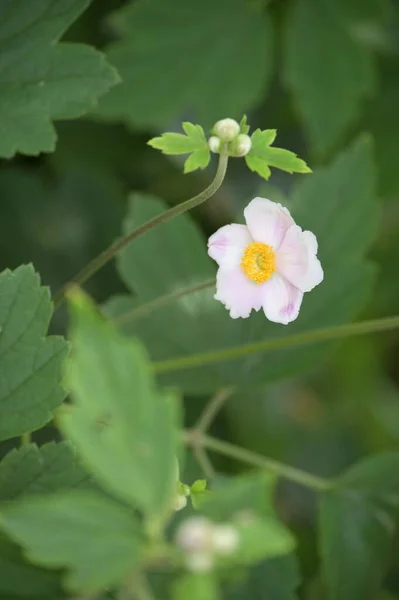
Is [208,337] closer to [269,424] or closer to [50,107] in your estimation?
[50,107]

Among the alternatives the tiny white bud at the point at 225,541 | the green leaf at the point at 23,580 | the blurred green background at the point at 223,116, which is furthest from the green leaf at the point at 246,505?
the blurred green background at the point at 223,116

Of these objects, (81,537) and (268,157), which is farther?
(268,157)

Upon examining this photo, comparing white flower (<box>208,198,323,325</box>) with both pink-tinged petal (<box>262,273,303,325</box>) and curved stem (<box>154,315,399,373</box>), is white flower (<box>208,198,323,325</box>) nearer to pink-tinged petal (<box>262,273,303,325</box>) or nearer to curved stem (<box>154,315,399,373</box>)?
pink-tinged petal (<box>262,273,303,325</box>)

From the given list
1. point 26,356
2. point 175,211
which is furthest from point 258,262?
point 26,356

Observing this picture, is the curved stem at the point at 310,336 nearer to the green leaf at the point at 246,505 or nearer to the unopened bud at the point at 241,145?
the unopened bud at the point at 241,145

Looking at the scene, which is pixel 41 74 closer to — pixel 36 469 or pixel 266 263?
pixel 266 263

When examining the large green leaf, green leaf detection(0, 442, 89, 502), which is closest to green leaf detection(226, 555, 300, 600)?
the large green leaf
